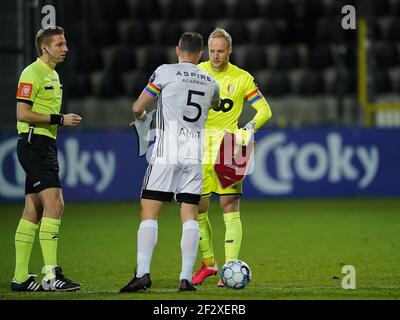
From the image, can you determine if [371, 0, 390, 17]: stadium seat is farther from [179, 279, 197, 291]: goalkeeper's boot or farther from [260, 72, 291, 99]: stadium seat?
[179, 279, 197, 291]: goalkeeper's boot

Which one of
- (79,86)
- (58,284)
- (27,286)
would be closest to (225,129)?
(58,284)

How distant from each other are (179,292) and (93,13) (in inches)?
566

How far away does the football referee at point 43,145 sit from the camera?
25.1 ft

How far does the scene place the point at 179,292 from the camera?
7.44 m

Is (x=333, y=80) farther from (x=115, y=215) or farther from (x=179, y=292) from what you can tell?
(x=179, y=292)

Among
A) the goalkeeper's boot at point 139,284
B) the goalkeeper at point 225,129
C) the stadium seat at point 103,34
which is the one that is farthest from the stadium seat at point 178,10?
the goalkeeper's boot at point 139,284

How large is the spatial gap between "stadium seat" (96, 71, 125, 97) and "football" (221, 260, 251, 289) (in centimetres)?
1256

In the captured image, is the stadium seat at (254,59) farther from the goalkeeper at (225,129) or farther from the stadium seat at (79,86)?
the goalkeeper at (225,129)

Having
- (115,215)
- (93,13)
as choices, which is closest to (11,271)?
(115,215)

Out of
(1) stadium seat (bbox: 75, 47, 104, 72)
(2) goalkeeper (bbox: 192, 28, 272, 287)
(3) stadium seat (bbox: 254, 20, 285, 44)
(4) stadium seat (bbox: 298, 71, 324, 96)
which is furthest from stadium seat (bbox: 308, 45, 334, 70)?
(2) goalkeeper (bbox: 192, 28, 272, 287)

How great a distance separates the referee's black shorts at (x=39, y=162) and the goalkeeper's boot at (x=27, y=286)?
71 cm

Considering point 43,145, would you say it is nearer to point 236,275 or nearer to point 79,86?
point 236,275

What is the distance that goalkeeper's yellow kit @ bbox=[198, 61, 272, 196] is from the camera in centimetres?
843

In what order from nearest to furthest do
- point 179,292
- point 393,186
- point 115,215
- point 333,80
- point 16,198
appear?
point 179,292 < point 115,215 < point 16,198 < point 393,186 < point 333,80
